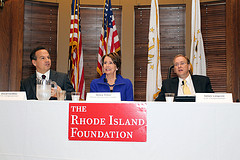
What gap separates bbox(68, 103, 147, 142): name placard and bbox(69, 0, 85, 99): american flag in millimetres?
2474

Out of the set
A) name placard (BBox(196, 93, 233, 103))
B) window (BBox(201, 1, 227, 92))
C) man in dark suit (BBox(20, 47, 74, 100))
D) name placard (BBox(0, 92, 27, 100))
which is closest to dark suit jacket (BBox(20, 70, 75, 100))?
man in dark suit (BBox(20, 47, 74, 100))

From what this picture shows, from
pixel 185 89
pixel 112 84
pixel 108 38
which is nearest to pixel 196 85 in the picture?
pixel 185 89

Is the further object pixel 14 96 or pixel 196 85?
pixel 196 85

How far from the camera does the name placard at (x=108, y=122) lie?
54.6 inches

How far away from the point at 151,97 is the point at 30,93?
1751 millimetres

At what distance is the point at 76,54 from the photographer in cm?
399

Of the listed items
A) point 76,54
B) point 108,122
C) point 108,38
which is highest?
point 108,38

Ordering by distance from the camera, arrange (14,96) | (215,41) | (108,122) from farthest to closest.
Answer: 1. (215,41)
2. (14,96)
3. (108,122)

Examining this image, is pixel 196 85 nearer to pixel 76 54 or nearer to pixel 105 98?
pixel 105 98

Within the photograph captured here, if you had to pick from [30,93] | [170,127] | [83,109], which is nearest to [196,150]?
[170,127]

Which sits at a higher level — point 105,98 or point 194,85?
point 194,85

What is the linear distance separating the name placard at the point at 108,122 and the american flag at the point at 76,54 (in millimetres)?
2474

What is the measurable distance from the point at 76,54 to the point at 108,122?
2.73m

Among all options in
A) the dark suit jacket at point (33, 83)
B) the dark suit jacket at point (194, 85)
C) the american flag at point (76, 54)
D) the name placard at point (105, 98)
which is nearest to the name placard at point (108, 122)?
the name placard at point (105, 98)
